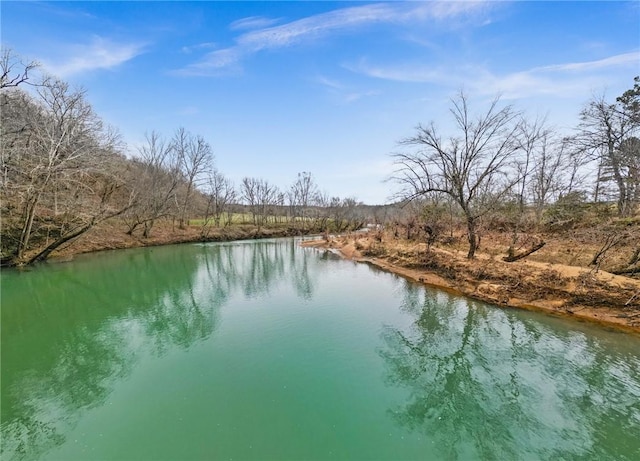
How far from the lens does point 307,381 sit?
18.5 feet

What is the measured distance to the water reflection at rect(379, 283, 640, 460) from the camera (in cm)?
424

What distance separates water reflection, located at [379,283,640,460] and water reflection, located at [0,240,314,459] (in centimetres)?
519

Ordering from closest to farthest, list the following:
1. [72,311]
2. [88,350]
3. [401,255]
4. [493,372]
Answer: [493,372], [88,350], [72,311], [401,255]

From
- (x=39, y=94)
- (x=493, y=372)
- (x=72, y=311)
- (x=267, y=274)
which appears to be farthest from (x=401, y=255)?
(x=39, y=94)

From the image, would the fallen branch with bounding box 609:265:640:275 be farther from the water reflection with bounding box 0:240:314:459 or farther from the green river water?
the water reflection with bounding box 0:240:314:459

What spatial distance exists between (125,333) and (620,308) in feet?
46.7

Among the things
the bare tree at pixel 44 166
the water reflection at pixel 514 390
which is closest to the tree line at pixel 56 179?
the bare tree at pixel 44 166

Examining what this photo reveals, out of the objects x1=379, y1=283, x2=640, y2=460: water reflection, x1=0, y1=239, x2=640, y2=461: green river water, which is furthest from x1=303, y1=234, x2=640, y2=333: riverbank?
x1=379, y1=283, x2=640, y2=460: water reflection

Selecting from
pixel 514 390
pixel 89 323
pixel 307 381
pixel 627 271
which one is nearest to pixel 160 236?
pixel 89 323

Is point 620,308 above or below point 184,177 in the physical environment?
below

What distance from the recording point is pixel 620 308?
8.92 metres

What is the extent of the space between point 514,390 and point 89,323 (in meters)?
10.8

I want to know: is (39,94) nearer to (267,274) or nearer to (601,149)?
(267,274)

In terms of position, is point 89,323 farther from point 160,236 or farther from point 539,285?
point 160,236
